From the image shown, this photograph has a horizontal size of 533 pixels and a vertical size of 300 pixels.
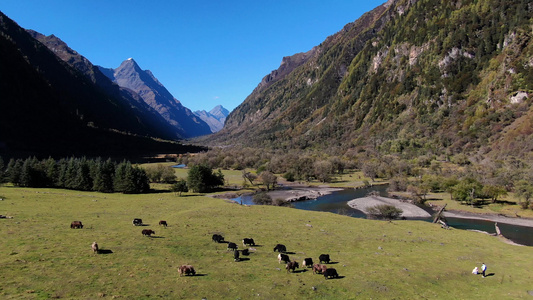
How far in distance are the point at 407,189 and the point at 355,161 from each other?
8372cm

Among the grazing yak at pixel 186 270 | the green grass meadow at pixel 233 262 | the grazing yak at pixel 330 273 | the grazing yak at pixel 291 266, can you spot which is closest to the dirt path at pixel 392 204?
the green grass meadow at pixel 233 262

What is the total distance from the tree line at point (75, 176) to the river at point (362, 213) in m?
36.5

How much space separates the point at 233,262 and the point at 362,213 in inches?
2414

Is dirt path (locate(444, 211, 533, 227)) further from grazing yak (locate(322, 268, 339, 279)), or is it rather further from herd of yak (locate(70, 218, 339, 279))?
grazing yak (locate(322, 268, 339, 279))

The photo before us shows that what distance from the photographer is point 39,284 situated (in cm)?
1991

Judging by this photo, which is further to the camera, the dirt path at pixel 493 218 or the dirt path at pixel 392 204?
the dirt path at pixel 392 204

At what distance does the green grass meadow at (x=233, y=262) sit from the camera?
21.5 metres

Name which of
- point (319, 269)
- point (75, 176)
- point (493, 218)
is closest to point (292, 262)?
point (319, 269)

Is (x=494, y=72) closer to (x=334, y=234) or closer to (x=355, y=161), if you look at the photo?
(x=355, y=161)

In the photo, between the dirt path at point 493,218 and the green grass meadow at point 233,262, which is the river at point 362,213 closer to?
the dirt path at point 493,218

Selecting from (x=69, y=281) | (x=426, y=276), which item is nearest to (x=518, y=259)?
(x=426, y=276)

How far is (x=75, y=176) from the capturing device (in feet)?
299

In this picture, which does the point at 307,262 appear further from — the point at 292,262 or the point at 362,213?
the point at 362,213

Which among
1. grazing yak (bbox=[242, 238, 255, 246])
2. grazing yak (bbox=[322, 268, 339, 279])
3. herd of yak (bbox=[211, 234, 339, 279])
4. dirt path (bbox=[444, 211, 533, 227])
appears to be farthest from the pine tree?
dirt path (bbox=[444, 211, 533, 227])
